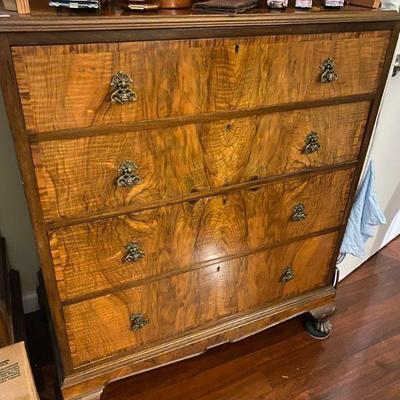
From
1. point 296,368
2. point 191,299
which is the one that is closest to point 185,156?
point 191,299

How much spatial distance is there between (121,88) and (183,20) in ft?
0.63

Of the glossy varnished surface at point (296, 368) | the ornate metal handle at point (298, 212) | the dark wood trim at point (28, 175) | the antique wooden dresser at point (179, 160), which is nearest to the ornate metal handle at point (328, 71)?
the antique wooden dresser at point (179, 160)

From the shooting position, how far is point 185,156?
40.8 inches

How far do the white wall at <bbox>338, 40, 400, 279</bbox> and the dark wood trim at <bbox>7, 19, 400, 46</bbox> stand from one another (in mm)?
550

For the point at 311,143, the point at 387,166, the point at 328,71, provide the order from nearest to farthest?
the point at 328,71, the point at 311,143, the point at 387,166

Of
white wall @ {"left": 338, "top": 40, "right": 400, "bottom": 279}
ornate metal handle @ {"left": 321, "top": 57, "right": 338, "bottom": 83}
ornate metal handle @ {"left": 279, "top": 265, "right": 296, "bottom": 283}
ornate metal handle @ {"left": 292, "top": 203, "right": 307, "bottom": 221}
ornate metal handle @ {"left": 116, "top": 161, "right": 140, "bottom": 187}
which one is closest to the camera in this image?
ornate metal handle @ {"left": 116, "top": 161, "right": 140, "bottom": 187}

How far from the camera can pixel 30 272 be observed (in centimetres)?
159

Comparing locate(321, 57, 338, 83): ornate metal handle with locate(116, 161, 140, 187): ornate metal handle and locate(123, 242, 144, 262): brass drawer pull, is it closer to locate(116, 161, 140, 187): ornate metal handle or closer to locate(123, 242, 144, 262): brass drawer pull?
locate(116, 161, 140, 187): ornate metal handle

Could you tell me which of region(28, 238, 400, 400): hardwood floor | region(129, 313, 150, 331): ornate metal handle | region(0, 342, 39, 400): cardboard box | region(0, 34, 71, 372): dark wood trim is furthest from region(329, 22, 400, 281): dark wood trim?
region(0, 342, 39, 400): cardboard box

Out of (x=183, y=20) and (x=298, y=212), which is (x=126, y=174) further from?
(x=298, y=212)

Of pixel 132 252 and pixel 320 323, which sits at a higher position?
pixel 132 252

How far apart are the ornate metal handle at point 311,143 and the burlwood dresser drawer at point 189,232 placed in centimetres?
10

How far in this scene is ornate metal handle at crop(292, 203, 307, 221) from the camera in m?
1.30

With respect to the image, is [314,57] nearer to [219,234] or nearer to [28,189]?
[219,234]
